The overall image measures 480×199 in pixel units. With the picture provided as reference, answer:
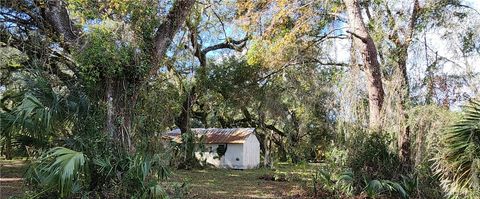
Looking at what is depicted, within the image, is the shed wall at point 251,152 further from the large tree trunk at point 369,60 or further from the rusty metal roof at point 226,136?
the large tree trunk at point 369,60

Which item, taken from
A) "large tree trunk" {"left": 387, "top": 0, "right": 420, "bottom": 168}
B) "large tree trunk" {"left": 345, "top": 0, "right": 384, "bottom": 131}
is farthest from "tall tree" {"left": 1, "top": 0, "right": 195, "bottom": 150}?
"large tree trunk" {"left": 387, "top": 0, "right": 420, "bottom": 168}

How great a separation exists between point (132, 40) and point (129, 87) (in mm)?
844

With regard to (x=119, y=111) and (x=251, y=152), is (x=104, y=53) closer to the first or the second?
(x=119, y=111)

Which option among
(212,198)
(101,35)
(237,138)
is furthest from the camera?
(237,138)

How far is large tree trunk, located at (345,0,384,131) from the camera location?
9359 mm

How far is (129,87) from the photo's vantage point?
711 cm

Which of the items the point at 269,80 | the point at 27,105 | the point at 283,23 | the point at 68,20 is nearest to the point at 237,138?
the point at 269,80

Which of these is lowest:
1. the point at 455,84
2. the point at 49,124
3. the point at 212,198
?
the point at 212,198

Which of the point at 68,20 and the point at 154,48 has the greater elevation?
the point at 68,20

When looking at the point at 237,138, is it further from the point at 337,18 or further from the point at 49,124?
the point at 49,124

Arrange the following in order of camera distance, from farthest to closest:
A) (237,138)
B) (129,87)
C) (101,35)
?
(237,138)
(129,87)
(101,35)

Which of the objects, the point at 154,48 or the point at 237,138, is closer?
the point at 154,48

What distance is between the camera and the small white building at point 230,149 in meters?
20.0

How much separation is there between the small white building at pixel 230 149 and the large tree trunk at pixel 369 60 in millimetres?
10969
